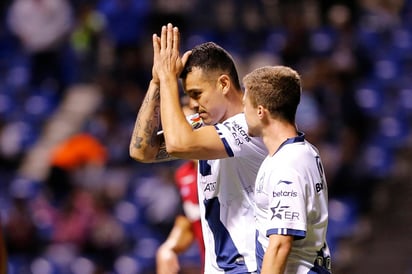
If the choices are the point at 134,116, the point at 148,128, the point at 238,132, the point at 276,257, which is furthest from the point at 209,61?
the point at 134,116

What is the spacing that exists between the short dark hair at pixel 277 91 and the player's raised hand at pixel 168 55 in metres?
0.52

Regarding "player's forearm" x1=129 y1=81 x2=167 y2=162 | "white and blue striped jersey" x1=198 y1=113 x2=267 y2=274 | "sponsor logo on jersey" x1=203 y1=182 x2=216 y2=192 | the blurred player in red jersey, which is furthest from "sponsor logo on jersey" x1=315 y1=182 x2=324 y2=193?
the blurred player in red jersey

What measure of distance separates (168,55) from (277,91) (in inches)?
27.5

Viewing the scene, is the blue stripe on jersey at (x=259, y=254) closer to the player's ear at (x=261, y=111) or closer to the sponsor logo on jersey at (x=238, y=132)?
the sponsor logo on jersey at (x=238, y=132)

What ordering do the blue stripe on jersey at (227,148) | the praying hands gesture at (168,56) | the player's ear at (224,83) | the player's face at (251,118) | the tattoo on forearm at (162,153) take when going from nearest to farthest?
the player's face at (251,118), the blue stripe on jersey at (227,148), the praying hands gesture at (168,56), the player's ear at (224,83), the tattoo on forearm at (162,153)

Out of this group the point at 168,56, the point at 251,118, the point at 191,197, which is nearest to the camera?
the point at 251,118

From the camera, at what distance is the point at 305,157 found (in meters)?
4.53

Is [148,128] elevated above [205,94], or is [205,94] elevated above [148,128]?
[205,94]

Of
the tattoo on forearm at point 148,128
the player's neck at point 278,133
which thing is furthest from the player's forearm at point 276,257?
the tattoo on forearm at point 148,128

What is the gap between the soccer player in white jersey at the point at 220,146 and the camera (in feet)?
16.1

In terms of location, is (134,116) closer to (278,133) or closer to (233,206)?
(233,206)

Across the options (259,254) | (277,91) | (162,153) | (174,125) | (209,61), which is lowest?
(259,254)

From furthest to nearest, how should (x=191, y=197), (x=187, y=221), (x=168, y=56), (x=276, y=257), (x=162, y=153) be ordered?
(x=187, y=221)
(x=191, y=197)
(x=162, y=153)
(x=168, y=56)
(x=276, y=257)

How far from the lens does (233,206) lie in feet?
16.7
